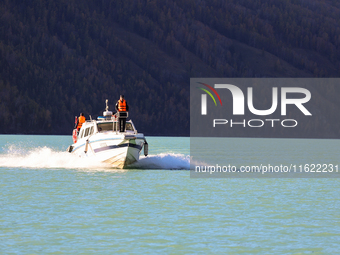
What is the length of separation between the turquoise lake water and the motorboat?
1.74 meters

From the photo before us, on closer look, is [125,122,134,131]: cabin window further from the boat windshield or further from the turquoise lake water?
the turquoise lake water

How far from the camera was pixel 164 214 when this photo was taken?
22844 millimetres

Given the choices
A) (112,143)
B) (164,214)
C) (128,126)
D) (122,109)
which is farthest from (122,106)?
(164,214)

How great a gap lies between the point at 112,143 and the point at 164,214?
53.9 ft

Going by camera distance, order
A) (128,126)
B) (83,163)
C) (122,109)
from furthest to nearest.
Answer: (83,163)
(128,126)
(122,109)

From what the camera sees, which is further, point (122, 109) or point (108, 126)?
point (108, 126)

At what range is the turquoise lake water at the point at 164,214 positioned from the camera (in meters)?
17.6

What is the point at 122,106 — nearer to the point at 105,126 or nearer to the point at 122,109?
the point at 122,109

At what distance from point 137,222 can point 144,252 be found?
4306 mm

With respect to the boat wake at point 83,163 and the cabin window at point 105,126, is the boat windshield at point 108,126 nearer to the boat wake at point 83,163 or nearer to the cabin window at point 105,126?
the cabin window at point 105,126

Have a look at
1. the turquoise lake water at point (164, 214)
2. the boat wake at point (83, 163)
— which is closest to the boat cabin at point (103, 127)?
the boat wake at point (83, 163)

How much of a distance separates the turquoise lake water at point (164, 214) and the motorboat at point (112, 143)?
1739 millimetres

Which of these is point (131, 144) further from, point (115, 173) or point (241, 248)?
point (241, 248)

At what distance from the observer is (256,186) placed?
33438mm
